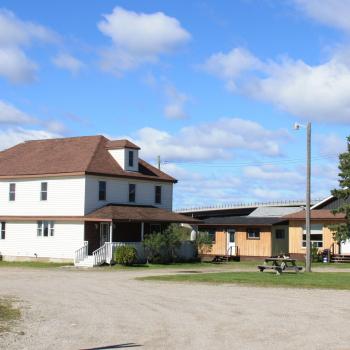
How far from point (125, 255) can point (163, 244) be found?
3.10 meters

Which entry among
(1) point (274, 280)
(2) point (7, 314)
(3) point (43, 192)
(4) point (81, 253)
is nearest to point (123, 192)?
(3) point (43, 192)

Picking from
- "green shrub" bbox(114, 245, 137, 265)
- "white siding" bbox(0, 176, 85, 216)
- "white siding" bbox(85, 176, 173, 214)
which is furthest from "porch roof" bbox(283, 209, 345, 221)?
"white siding" bbox(0, 176, 85, 216)

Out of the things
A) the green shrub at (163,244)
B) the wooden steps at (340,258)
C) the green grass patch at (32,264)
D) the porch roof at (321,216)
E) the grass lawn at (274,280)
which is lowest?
the grass lawn at (274,280)

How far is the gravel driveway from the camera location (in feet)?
40.7

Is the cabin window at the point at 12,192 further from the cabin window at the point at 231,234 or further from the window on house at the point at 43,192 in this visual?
the cabin window at the point at 231,234

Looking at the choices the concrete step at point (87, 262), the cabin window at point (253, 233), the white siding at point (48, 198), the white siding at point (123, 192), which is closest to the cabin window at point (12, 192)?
the white siding at point (48, 198)

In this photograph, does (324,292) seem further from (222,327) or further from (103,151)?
(103,151)

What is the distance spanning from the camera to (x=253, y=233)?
51438 mm

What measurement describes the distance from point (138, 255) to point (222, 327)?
28.5m

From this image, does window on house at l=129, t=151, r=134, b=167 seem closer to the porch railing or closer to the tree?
the porch railing

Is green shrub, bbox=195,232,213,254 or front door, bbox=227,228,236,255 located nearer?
green shrub, bbox=195,232,213,254

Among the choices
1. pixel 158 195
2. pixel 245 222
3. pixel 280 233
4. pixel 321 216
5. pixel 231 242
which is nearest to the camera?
pixel 321 216

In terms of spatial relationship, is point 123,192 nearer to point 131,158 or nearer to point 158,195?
point 131,158

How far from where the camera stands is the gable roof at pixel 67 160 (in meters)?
44.1
